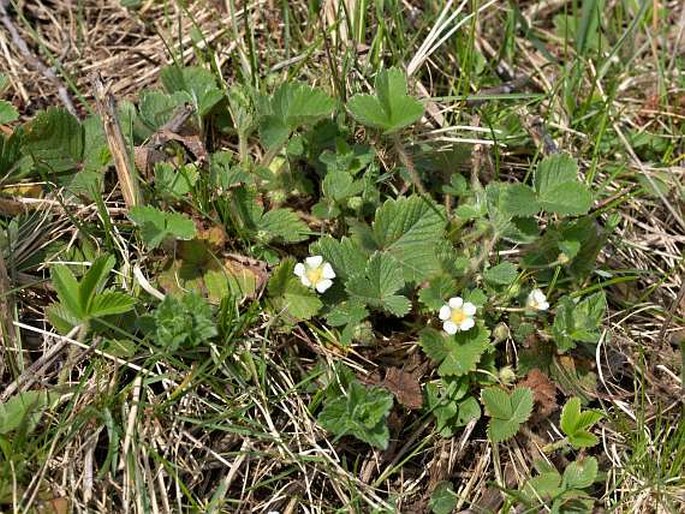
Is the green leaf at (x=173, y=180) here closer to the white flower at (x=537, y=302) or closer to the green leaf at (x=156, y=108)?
the green leaf at (x=156, y=108)

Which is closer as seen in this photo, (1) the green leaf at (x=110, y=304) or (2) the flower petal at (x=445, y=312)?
(1) the green leaf at (x=110, y=304)

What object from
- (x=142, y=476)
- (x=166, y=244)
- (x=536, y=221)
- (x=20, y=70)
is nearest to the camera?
(x=142, y=476)

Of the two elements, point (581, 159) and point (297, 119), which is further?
point (581, 159)

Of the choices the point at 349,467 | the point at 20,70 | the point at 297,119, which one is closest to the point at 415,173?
the point at 297,119

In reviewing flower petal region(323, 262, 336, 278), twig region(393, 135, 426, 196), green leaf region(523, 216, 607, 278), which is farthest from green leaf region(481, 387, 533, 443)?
twig region(393, 135, 426, 196)

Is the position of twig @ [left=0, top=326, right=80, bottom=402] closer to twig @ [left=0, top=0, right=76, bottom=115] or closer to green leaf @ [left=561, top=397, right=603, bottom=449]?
twig @ [left=0, top=0, right=76, bottom=115]

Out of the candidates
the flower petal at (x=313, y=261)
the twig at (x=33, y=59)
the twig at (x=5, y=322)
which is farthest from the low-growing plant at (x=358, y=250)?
the twig at (x=33, y=59)

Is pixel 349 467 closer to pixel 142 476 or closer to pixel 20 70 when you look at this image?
pixel 142 476

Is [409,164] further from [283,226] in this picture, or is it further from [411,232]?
[283,226]
